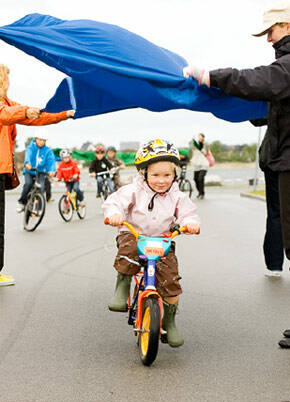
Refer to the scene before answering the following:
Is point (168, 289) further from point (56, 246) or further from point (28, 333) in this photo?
point (56, 246)

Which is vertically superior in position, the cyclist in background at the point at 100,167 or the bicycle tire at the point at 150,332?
the cyclist in background at the point at 100,167

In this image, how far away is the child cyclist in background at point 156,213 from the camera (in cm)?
432

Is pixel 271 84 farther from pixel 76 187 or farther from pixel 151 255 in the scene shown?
pixel 76 187

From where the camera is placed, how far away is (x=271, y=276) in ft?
23.8

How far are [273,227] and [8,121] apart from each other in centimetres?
321

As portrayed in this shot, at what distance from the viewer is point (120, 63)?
487 centimetres

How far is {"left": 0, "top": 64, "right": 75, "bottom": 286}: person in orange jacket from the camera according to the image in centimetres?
601

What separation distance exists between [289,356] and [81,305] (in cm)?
221

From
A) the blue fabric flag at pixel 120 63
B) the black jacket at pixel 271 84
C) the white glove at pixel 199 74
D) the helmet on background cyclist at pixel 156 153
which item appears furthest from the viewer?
the blue fabric flag at pixel 120 63

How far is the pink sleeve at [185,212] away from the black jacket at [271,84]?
28.2 inches

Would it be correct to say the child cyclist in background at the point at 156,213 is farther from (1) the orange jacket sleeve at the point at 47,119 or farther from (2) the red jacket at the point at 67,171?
(2) the red jacket at the point at 67,171

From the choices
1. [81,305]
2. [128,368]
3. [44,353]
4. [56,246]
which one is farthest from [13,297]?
[56,246]

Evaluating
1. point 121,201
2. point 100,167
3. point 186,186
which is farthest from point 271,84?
point 186,186

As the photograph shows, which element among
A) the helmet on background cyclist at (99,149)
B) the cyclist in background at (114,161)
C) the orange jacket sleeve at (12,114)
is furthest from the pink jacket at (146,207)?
the cyclist in background at (114,161)
